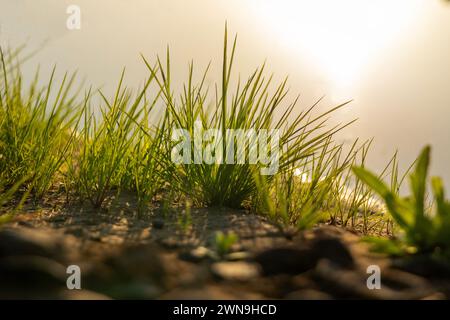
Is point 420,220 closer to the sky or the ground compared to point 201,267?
closer to the sky

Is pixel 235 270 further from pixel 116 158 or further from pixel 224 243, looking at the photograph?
pixel 116 158

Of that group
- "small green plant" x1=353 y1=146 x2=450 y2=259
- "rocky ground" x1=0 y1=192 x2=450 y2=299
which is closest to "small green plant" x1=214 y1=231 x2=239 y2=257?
"rocky ground" x1=0 y1=192 x2=450 y2=299

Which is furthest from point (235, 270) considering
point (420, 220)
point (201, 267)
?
point (420, 220)

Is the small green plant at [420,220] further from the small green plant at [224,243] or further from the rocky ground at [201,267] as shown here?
the small green plant at [224,243]

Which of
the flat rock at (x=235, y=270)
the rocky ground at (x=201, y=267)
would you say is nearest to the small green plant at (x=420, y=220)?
the rocky ground at (x=201, y=267)
